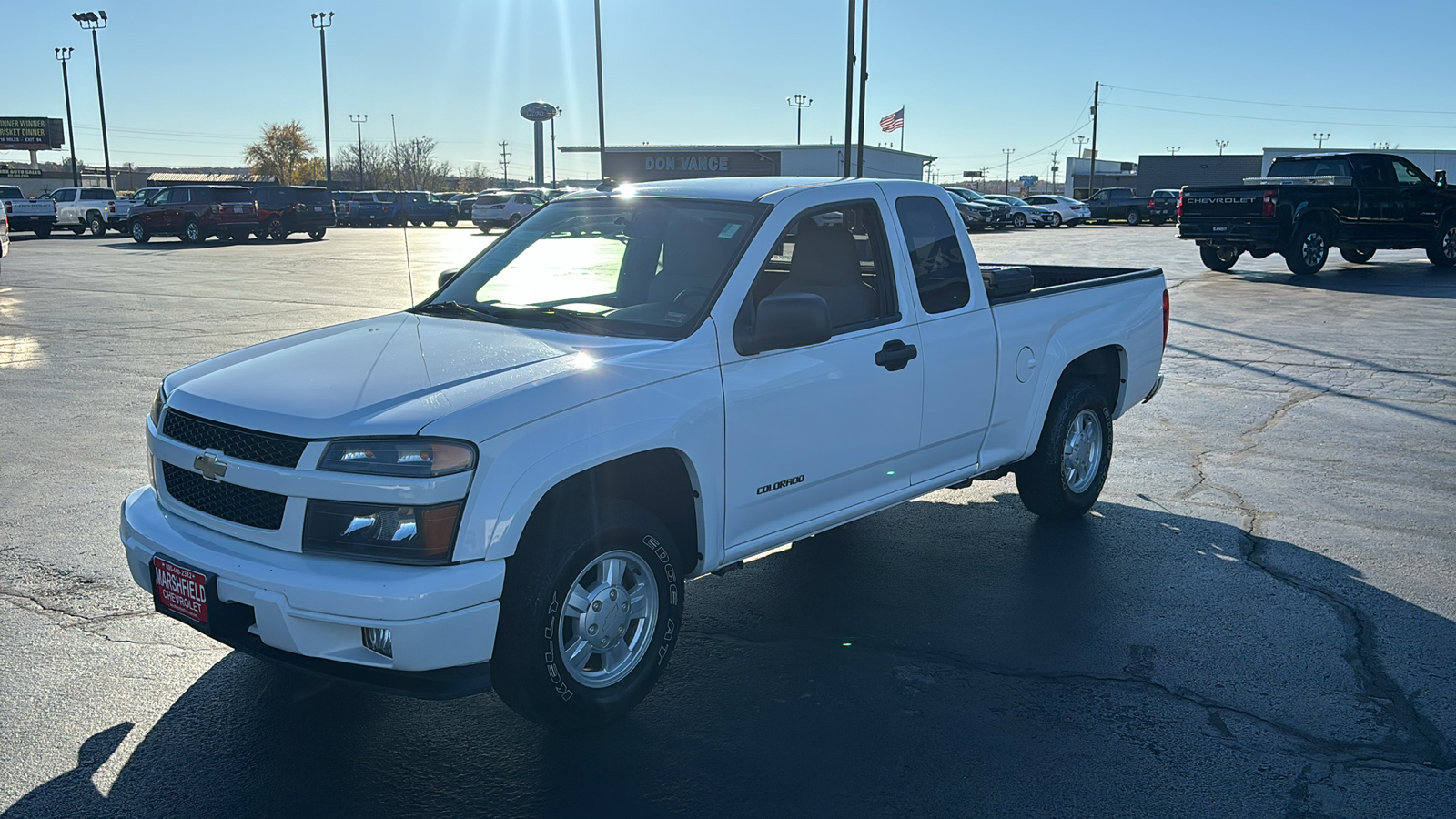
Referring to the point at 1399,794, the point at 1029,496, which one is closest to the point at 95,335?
the point at 1029,496

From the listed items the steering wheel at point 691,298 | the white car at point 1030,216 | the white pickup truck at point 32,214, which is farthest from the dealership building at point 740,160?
the steering wheel at point 691,298

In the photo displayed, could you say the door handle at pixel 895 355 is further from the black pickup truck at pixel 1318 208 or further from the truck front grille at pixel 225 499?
the black pickup truck at pixel 1318 208

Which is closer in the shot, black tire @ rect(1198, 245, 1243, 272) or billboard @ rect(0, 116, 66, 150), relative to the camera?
black tire @ rect(1198, 245, 1243, 272)

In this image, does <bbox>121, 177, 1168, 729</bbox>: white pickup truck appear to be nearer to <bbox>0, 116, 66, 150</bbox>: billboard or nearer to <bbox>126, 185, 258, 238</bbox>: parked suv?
<bbox>126, 185, 258, 238</bbox>: parked suv

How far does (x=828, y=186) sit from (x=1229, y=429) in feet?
17.4

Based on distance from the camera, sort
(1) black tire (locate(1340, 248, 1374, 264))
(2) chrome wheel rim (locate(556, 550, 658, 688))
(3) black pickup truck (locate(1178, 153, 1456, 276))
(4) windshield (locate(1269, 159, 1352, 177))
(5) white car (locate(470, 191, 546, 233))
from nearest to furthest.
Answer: (2) chrome wheel rim (locate(556, 550, 658, 688)), (3) black pickup truck (locate(1178, 153, 1456, 276)), (4) windshield (locate(1269, 159, 1352, 177)), (1) black tire (locate(1340, 248, 1374, 264)), (5) white car (locate(470, 191, 546, 233))

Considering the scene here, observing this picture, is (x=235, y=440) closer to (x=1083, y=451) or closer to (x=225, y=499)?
(x=225, y=499)

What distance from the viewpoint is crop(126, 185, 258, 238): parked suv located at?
35688 mm

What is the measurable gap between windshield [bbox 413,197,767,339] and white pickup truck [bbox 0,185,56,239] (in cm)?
4285

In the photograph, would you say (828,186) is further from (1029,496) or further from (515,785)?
(515,785)

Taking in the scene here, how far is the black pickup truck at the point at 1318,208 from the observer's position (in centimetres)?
2077

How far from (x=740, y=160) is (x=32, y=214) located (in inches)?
1591

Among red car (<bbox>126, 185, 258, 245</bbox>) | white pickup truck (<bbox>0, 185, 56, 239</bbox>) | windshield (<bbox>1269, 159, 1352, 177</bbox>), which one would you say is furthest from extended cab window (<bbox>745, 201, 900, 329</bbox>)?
white pickup truck (<bbox>0, 185, 56, 239</bbox>)

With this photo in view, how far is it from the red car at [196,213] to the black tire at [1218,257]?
27.7 m
